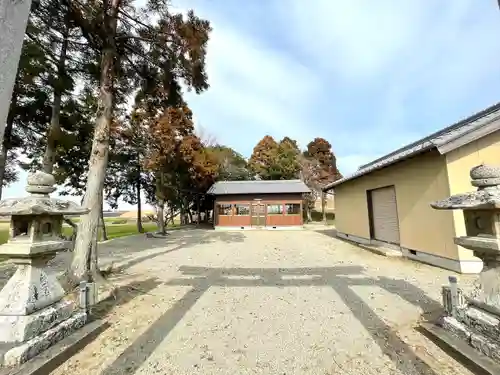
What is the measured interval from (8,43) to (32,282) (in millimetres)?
2182

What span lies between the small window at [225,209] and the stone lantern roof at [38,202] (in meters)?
19.7

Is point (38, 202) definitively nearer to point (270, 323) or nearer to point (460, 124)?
point (270, 323)

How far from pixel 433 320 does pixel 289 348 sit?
77.5 inches

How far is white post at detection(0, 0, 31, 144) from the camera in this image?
1539 mm

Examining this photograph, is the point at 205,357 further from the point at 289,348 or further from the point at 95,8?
the point at 95,8

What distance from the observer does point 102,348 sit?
292 centimetres

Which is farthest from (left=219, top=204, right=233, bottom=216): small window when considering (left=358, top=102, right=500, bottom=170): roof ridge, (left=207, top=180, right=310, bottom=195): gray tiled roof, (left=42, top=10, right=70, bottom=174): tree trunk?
(left=42, top=10, right=70, bottom=174): tree trunk

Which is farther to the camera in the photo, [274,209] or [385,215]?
[274,209]

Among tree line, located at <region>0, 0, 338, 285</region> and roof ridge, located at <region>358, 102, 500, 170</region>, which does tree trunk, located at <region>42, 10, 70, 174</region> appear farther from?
roof ridge, located at <region>358, 102, 500, 170</region>

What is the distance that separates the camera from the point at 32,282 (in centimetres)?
255

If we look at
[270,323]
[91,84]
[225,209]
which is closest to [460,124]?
[270,323]

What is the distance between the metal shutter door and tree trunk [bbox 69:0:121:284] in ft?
27.8

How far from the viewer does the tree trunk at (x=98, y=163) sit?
509cm

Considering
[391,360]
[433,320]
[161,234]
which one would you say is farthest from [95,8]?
[161,234]
